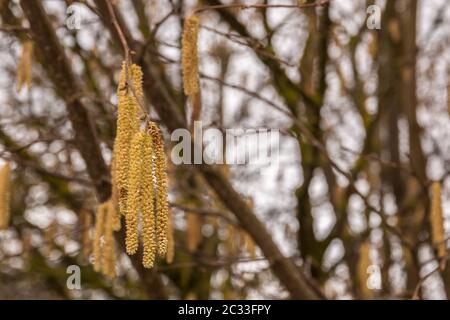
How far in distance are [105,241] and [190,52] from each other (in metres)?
0.81

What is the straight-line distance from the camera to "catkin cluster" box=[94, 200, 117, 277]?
8.73 ft

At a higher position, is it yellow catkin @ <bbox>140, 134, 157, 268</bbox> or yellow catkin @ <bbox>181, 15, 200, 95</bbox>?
yellow catkin @ <bbox>181, 15, 200, 95</bbox>

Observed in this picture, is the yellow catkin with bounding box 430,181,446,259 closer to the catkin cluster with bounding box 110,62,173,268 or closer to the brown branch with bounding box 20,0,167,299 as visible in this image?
the brown branch with bounding box 20,0,167,299

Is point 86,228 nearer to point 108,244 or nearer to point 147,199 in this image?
point 108,244

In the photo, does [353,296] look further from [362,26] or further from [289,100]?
[362,26]

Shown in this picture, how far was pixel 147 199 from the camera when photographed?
5.26 feet

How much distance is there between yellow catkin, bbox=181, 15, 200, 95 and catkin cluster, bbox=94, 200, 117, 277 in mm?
598

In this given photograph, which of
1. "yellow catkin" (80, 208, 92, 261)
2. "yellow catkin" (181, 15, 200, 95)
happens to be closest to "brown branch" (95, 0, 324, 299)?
"yellow catkin" (80, 208, 92, 261)

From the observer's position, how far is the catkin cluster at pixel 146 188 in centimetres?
158

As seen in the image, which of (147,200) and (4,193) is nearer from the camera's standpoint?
(147,200)

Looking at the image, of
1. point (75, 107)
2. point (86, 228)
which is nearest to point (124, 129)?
point (75, 107)
